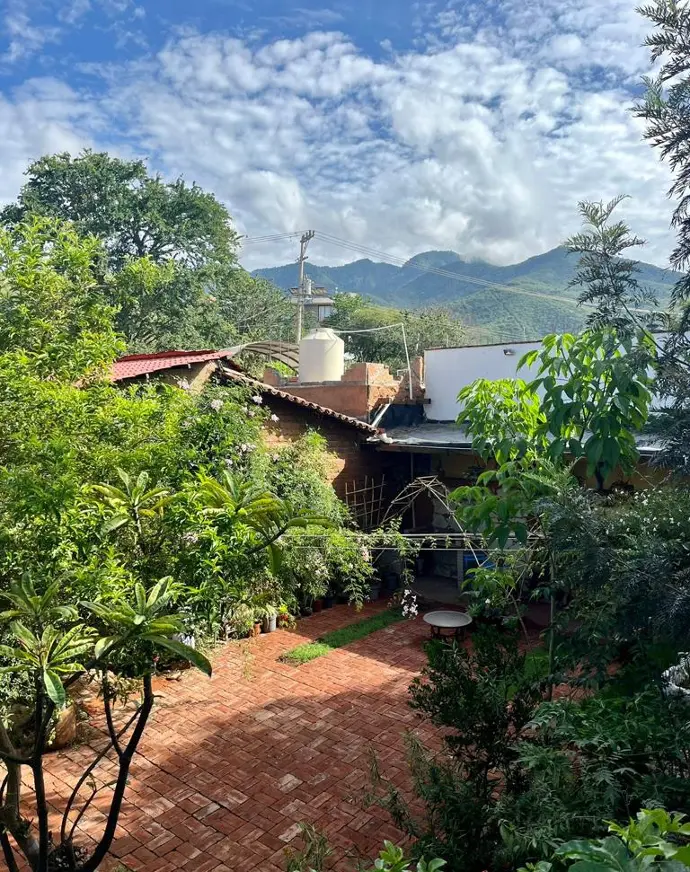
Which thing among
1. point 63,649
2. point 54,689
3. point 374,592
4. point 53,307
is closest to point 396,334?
point 374,592

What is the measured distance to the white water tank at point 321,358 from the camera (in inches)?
562

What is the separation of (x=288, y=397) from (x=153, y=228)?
23808 millimetres

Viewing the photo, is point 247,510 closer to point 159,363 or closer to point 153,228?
point 159,363

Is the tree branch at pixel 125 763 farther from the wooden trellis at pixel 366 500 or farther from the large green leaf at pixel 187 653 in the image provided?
the wooden trellis at pixel 366 500

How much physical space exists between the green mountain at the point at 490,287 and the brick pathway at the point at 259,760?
4.91 m

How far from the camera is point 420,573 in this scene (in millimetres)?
13133

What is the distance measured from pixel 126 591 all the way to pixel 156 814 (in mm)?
3427

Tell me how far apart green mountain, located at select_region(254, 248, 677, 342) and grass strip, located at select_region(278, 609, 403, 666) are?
571 centimetres

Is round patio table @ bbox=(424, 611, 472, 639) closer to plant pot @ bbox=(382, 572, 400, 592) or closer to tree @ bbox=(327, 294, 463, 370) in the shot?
plant pot @ bbox=(382, 572, 400, 592)

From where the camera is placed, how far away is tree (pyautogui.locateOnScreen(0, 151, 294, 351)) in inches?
1001

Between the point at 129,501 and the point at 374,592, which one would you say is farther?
the point at 374,592

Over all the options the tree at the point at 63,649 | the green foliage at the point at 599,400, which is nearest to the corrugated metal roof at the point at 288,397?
the green foliage at the point at 599,400

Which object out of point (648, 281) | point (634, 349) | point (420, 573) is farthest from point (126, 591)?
point (420, 573)

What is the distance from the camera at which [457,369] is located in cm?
1356
